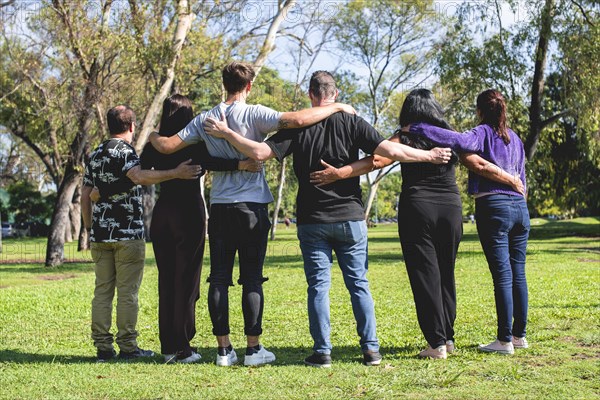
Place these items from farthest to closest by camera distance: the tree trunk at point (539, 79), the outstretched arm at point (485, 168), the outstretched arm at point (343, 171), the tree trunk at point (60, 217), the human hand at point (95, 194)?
the tree trunk at point (60, 217)
the tree trunk at point (539, 79)
the human hand at point (95, 194)
the outstretched arm at point (485, 168)
the outstretched arm at point (343, 171)

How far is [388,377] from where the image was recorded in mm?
5301

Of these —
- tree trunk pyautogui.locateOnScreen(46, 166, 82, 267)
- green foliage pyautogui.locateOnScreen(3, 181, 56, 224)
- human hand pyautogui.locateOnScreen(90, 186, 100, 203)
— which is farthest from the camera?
green foliage pyautogui.locateOnScreen(3, 181, 56, 224)

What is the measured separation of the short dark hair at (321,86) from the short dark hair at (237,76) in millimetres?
532

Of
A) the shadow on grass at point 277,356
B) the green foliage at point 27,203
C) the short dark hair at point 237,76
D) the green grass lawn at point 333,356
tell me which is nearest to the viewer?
the green grass lawn at point 333,356

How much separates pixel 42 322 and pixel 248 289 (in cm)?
443

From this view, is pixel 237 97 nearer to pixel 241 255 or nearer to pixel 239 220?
pixel 239 220

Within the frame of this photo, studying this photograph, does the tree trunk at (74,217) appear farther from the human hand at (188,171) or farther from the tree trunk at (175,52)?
the human hand at (188,171)

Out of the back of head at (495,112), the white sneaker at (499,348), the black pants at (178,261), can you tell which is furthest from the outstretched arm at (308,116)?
the white sneaker at (499,348)

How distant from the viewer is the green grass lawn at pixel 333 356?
5.00m

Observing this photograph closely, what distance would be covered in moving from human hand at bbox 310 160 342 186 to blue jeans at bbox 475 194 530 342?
1.46 metres

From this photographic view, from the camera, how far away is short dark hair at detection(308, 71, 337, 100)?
589 centimetres

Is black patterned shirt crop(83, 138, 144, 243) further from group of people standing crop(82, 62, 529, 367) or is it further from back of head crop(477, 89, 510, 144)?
back of head crop(477, 89, 510, 144)

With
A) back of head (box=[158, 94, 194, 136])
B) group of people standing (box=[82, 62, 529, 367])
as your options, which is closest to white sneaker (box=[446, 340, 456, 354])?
group of people standing (box=[82, 62, 529, 367])

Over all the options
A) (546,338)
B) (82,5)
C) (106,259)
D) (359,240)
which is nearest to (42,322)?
(106,259)
